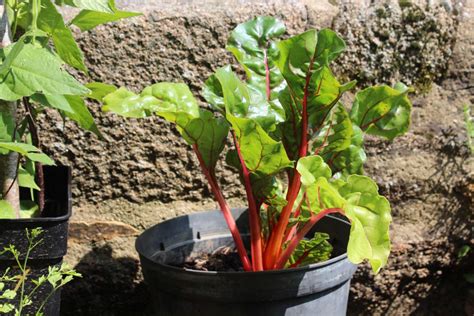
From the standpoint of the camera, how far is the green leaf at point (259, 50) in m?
1.49

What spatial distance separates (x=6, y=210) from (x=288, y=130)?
0.62 metres

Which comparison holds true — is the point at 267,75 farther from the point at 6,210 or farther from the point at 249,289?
the point at 6,210

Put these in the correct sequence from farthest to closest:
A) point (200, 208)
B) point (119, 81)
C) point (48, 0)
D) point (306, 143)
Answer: point (200, 208), point (119, 81), point (306, 143), point (48, 0)

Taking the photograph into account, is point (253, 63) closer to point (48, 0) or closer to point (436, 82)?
point (48, 0)

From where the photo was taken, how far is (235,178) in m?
1.79

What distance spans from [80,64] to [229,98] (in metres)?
0.30

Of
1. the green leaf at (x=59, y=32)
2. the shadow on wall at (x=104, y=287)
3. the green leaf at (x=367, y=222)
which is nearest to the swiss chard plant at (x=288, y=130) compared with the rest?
the green leaf at (x=367, y=222)

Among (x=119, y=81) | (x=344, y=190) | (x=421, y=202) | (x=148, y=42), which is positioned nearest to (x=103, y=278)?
(x=119, y=81)

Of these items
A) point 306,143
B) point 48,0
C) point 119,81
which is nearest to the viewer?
point 48,0

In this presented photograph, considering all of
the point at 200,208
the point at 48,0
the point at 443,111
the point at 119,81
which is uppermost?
the point at 48,0

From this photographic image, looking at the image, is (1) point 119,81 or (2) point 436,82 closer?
(1) point 119,81

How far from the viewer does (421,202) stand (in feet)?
6.25

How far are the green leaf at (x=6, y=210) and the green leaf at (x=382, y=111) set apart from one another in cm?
77

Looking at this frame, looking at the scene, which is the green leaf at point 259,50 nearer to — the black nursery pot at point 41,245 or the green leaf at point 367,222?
the green leaf at point 367,222
